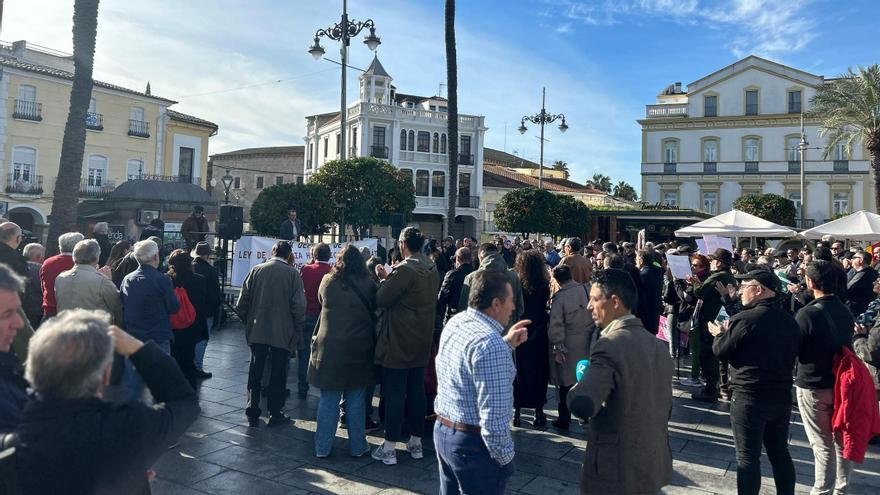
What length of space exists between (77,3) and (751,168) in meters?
46.5

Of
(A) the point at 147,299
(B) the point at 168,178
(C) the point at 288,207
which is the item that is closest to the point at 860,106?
(C) the point at 288,207

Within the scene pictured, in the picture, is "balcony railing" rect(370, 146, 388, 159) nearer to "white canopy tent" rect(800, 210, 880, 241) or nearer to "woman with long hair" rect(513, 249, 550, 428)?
"white canopy tent" rect(800, 210, 880, 241)

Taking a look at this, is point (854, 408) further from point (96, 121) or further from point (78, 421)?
point (96, 121)

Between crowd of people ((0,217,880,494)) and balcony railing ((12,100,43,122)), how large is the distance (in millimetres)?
31666

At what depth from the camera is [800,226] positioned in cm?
4341

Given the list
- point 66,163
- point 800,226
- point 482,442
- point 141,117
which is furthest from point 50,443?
point 800,226

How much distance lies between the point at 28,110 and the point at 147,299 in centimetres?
3431

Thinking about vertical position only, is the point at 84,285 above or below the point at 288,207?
below

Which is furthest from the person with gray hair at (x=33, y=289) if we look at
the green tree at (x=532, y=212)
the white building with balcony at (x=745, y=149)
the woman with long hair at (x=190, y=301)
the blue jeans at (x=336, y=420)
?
the white building with balcony at (x=745, y=149)

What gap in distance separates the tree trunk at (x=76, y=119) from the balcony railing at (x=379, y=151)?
33300 mm

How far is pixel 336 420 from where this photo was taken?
5203mm

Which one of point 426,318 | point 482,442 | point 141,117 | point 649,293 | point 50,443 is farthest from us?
point 141,117

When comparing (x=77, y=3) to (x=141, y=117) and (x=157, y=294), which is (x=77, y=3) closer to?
(x=157, y=294)

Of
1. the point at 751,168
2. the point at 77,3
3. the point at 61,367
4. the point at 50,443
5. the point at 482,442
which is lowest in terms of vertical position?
the point at 482,442
